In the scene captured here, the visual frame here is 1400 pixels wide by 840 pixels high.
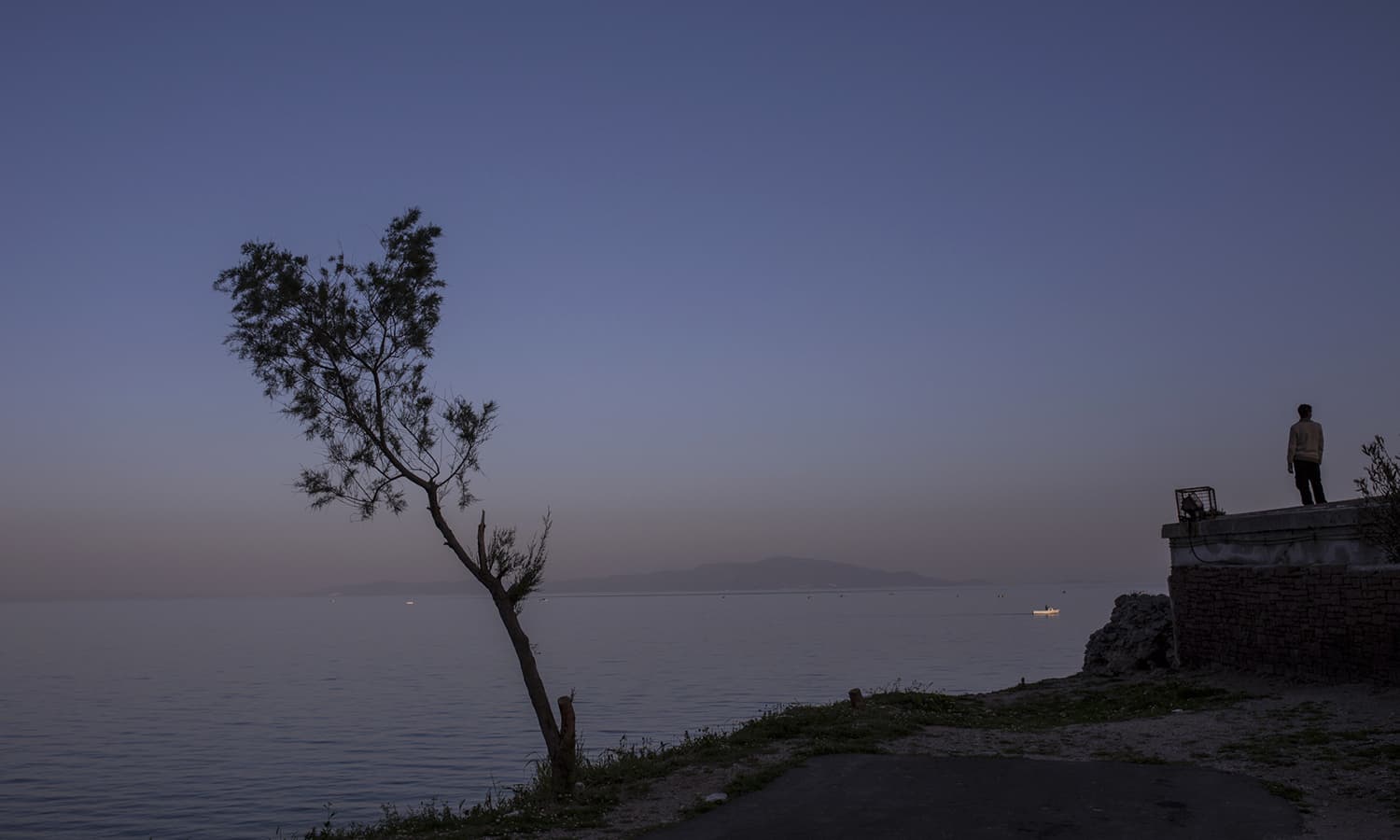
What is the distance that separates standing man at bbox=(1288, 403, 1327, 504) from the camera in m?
25.2

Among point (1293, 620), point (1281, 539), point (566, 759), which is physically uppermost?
point (1281, 539)

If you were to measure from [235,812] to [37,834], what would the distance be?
5295mm

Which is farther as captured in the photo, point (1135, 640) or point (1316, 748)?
point (1135, 640)

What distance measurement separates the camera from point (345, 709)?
58.4 metres

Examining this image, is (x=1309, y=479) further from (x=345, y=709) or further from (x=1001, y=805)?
(x=345, y=709)

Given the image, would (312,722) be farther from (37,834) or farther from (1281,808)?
(1281,808)

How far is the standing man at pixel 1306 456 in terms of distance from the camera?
25.2 metres

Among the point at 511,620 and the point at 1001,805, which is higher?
the point at 511,620

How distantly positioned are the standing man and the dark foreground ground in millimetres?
12919

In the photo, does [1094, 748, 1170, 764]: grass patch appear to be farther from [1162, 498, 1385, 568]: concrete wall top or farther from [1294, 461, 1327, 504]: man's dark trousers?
[1294, 461, 1327, 504]: man's dark trousers

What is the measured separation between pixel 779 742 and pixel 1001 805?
631cm

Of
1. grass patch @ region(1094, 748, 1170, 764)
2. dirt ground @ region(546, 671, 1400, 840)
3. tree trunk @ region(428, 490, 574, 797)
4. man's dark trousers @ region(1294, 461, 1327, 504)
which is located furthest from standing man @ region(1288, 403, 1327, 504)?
tree trunk @ region(428, 490, 574, 797)

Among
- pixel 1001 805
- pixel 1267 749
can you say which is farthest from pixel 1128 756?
pixel 1001 805

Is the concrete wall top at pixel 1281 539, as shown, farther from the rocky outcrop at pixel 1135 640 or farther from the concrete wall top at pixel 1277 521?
the rocky outcrop at pixel 1135 640
